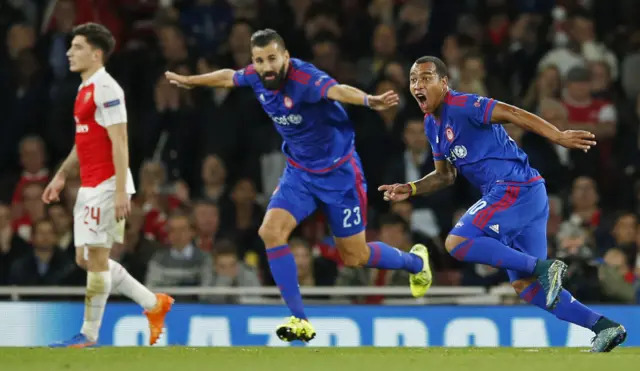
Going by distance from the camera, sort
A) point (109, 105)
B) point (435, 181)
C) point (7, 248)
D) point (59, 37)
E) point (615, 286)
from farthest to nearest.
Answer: point (59, 37)
point (7, 248)
point (615, 286)
point (109, 105)
point (435, 181)

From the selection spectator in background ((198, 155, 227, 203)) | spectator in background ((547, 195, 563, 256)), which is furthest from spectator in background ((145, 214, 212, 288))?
spectator in background ((547, 195, 563, 256))

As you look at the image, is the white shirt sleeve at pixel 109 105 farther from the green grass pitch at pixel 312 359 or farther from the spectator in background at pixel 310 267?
the spectator in background at pixel 310 267

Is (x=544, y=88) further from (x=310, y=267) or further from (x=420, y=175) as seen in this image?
(x=310, y=267)

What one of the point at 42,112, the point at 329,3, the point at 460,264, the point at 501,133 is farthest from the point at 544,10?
the point at 501,133

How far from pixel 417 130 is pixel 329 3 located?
118 inches

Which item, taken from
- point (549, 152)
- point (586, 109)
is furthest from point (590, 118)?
point (549, 152)

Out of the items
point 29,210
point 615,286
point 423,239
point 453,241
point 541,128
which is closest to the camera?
point 541,128

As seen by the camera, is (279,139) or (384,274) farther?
(279,139)

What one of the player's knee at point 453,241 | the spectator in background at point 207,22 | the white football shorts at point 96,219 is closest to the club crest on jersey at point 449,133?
the player's knee at point 453,241

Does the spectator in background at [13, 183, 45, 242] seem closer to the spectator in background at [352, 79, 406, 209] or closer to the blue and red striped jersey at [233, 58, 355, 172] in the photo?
the spectator in background at [352, 79, 406, 209]

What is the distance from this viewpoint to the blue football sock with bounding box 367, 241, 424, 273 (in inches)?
448

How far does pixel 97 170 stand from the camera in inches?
409

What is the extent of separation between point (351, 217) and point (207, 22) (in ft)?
21.8

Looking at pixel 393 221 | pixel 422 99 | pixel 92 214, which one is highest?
pixel 422 99
